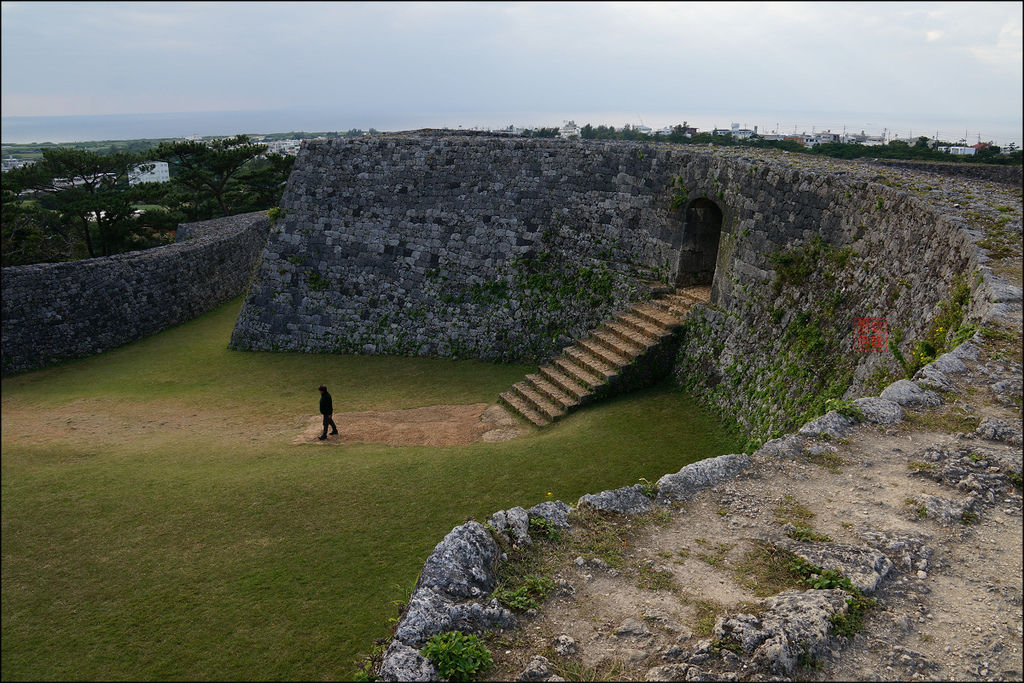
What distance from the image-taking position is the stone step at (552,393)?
11.4 m

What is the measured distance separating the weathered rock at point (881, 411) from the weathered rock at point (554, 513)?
2797 mm

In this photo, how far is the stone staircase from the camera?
37.6 ft

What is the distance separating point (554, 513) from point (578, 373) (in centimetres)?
732

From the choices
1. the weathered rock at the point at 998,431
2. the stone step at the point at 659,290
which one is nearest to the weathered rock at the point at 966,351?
the weathered rock at the point at 998,431

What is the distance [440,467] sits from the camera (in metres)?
9.04

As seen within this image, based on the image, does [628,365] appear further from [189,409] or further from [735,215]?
[189,409]

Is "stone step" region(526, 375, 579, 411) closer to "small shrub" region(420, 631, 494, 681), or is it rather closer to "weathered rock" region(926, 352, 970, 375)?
"weathered rock" region(926, 352, 970, 375)

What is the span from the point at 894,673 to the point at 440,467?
6.44 m

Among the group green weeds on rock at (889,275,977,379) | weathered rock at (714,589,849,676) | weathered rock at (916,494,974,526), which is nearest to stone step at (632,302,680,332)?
green weeds on rock at (889,275,977,379)

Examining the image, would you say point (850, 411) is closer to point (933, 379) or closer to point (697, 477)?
point (933, 379)

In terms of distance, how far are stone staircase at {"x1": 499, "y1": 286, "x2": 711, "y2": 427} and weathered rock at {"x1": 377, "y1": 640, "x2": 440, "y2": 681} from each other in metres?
7.72

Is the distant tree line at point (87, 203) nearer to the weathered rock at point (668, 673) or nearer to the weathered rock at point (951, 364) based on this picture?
the weathered rock at point (668, 673)

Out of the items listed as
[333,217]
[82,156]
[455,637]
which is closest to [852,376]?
[455,637]

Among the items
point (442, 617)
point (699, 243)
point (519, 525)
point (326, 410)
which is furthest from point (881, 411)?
point (326, 410)
